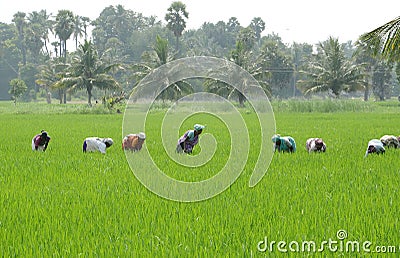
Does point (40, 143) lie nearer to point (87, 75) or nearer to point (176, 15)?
point (87, 75)

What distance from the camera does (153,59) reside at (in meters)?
25.8

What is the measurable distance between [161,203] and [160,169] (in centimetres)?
138

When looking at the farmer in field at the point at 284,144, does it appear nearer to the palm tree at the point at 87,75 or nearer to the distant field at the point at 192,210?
the distant field at the point at 192,210

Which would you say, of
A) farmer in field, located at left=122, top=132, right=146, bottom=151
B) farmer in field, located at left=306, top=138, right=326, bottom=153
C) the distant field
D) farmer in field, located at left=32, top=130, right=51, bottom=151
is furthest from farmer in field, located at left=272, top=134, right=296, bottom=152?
farmer in field, located at left=32, top=130, right=51, bottom=151

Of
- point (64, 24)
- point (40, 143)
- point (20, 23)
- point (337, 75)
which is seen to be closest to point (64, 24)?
point (64, 24)

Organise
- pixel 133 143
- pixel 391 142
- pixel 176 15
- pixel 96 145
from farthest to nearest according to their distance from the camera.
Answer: pixel 176 15 < pixel 391 142 < pixel 96 145 < pixel 133 143

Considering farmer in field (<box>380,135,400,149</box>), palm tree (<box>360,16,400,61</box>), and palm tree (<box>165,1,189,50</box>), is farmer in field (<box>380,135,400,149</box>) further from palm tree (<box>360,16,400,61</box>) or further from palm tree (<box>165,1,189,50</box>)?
palm tree (<box>165,1,189,50</box>)

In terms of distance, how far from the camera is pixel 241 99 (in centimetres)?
2630

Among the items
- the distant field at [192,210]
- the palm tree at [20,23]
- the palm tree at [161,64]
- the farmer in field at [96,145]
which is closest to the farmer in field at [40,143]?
the farmer in field at [96,145]

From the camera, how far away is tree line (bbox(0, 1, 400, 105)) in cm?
2450

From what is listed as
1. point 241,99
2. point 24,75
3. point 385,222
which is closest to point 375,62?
point 241,99

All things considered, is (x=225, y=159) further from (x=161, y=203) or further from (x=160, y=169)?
(x=161, y=203)

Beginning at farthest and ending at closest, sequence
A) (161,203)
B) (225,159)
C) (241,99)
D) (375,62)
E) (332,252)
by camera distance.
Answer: (375,62) < (241,99) < (225,159) < (161,203) < (332,252)

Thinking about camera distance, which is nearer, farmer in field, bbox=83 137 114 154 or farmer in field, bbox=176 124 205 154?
farmer in field, bbox=176 124 205 154
